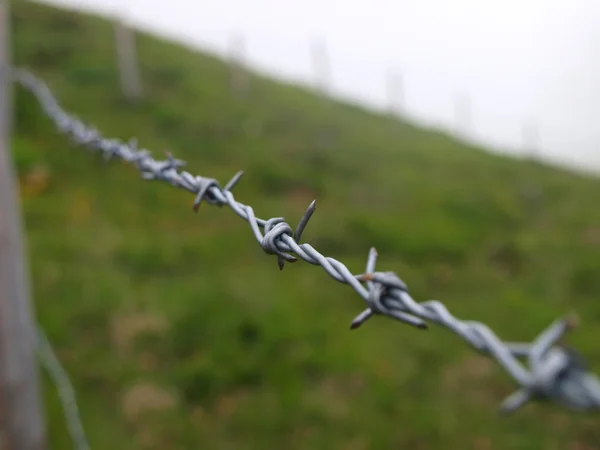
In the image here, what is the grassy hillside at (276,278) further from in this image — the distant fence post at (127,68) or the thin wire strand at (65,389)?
the distant fence post at (127,68)

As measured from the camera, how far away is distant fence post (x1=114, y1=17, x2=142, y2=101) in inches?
354

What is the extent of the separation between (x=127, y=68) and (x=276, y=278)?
19.7 feet

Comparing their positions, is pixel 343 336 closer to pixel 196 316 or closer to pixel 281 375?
pixel 281 375

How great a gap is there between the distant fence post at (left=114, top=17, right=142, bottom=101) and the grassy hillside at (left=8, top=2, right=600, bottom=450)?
202 mm

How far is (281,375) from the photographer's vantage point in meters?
Result: 3.80

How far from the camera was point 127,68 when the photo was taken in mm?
9328

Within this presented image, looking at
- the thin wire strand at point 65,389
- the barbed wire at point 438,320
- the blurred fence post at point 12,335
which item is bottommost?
the thin wire strand at point 65,389

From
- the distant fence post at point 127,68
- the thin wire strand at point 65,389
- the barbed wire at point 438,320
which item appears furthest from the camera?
the distant fence post at point 127,68

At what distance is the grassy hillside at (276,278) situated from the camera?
3.48m

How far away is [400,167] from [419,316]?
8.00m

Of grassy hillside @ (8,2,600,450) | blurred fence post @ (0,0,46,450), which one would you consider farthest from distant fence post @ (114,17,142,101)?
blurred fence post @ (0,0,46,450)

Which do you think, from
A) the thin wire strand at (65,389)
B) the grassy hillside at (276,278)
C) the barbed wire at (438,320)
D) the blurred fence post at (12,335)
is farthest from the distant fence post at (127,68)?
A: the barbed wire at (438,320)

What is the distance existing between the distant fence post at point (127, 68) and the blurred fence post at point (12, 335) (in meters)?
6.67

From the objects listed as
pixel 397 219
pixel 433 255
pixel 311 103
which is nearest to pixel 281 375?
pixel 433 255
